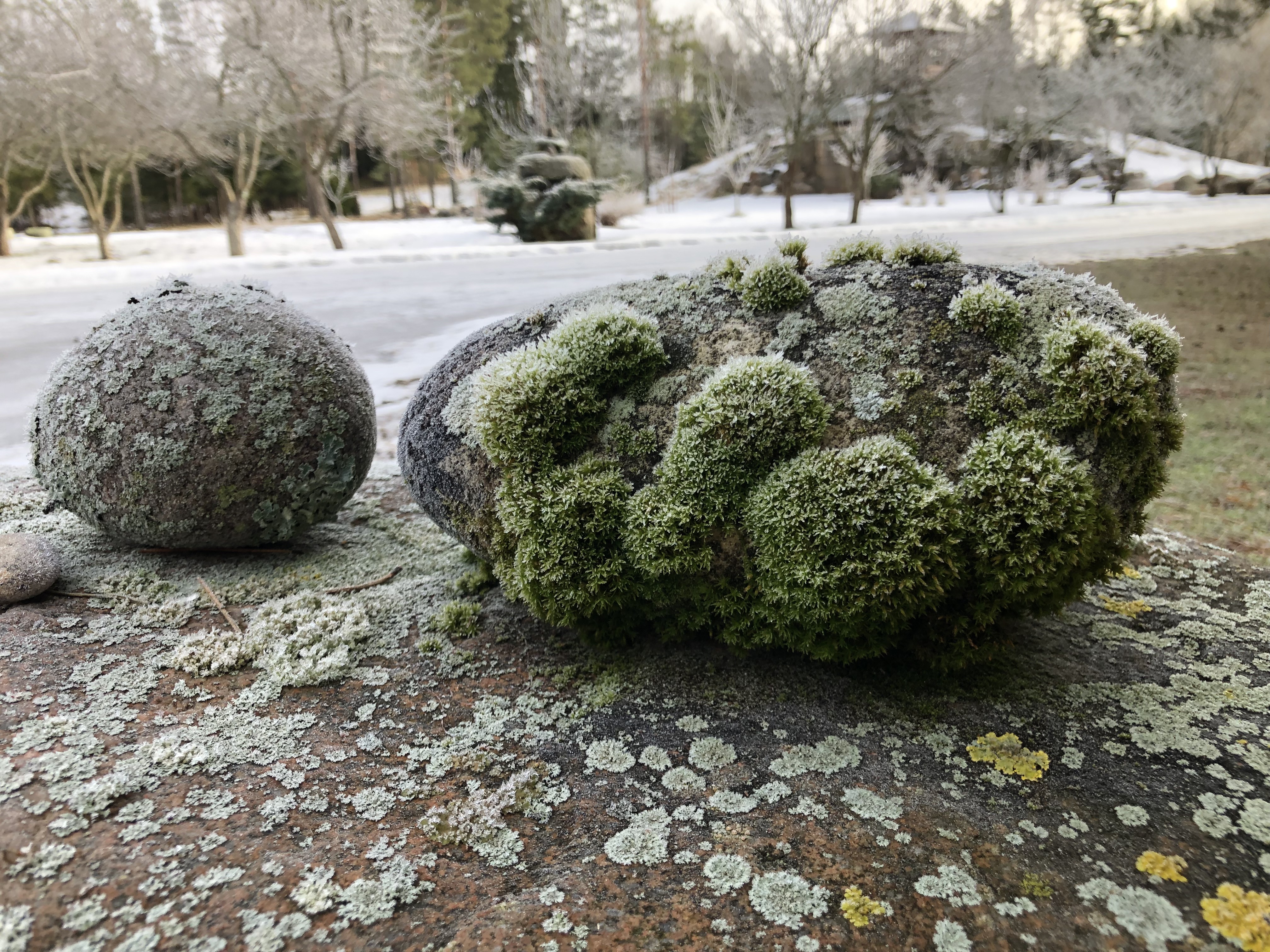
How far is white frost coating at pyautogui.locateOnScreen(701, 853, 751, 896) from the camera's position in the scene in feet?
6.07

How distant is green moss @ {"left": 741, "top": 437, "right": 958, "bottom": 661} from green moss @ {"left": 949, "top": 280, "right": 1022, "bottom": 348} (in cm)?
58

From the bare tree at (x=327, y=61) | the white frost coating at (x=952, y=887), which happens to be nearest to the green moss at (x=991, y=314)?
the white frost coating at (x=952, y=887)

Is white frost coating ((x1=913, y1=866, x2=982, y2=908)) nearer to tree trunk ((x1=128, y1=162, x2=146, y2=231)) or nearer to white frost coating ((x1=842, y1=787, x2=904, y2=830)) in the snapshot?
white frost coating ((x1=842, y1=787, x2=904, y2=830))

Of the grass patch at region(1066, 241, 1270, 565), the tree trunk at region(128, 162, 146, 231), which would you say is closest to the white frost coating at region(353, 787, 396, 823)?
the grass patch at region(1066, 241, 1270, 565)

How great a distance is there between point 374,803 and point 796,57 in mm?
18060

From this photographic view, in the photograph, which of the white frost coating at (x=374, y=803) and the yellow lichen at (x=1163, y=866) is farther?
the white frost coating at (x=374, y=803)

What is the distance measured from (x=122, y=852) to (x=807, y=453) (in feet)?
7.23

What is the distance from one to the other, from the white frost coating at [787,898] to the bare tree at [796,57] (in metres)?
14.2

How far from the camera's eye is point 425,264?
419 inches

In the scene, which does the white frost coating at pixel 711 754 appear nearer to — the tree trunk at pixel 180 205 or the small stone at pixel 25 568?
the small stone at pixel 25 568

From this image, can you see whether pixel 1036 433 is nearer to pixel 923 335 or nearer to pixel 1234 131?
pixel 923 335

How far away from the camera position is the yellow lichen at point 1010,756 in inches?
87.7

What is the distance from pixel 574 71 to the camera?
21.2 metres

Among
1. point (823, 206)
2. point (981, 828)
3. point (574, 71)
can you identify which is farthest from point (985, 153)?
point (981, 828)
